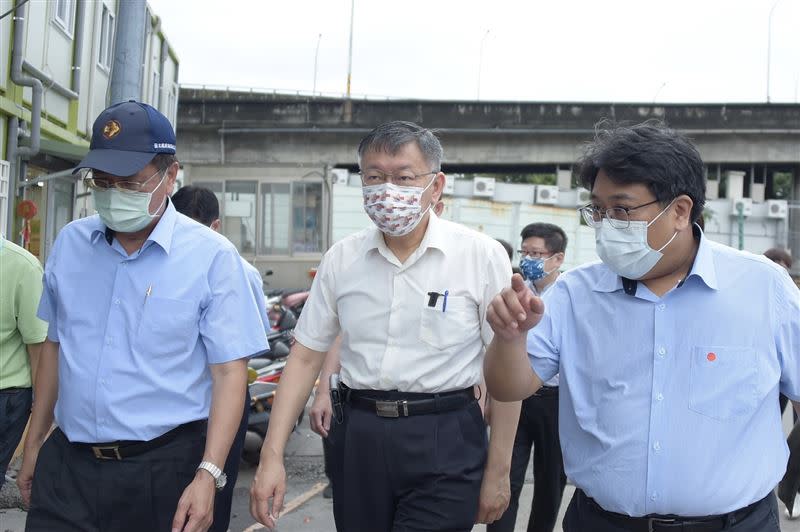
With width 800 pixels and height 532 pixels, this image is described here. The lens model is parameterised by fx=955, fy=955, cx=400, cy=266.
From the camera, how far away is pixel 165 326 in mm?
3178

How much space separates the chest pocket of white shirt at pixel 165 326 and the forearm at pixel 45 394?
1.54ft

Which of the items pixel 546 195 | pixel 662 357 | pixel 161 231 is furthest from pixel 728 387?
pixel 546 195

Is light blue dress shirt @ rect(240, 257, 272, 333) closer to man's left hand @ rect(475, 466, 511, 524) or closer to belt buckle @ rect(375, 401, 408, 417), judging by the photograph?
belt buckle @ rect(375, 401, 408, 417)

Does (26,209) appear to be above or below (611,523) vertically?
above

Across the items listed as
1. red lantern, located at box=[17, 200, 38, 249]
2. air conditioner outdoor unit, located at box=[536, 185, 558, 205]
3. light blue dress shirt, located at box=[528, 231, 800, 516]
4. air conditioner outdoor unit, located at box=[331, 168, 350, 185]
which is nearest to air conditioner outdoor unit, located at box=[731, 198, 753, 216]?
air conditioner outdoor unit, located at box=[536, 185, 558, 205]

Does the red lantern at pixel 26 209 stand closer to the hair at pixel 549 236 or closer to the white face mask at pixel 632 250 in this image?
the hair at pixel 549 236

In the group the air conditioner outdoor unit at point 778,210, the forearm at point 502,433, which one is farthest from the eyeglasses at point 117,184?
the air conditioner outdoor unit at point 778,210

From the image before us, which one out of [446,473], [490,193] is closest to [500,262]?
[446,473]

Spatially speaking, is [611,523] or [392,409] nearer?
[611,523]

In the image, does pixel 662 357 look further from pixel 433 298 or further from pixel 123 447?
pixel 123 447

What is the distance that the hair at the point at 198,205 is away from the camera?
19.0 ft

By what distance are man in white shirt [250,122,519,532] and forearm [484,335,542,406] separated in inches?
20.2

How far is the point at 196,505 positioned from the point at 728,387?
166cm

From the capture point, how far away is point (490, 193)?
23.0m
